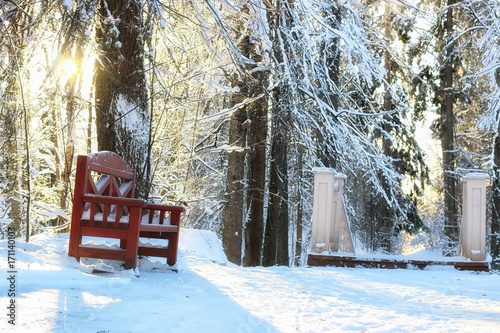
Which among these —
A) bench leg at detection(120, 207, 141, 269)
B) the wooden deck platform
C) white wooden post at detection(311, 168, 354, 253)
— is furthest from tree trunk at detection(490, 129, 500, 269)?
bench leg at detection(120, 207, 141, 269)

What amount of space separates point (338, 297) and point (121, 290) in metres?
1.94

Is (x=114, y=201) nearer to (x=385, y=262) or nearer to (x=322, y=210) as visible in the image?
(x=322, y=210)

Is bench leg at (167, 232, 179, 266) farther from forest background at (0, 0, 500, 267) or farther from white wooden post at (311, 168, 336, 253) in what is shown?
white wooden post at (311, 168, 336, 253)

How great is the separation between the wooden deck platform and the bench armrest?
13.3 ft

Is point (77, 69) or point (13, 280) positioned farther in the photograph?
point (77, 69)

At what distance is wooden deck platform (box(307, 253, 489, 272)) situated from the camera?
8.16 metres

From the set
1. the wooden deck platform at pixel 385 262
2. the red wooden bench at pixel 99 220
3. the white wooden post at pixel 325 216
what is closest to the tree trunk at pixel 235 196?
the white wooden post at pixel 325 216

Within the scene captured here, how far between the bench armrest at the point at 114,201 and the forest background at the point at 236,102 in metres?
1.80

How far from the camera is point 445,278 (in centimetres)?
691

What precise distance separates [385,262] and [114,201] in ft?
15.7

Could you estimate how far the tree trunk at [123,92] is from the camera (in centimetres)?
683

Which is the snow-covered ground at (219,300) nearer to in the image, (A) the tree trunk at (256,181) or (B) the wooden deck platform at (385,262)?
(B) the wooden deck platform at (385,262)

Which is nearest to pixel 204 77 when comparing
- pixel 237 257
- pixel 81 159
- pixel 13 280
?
pixel 237 257

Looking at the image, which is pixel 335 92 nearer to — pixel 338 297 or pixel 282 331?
pixel 338 297
